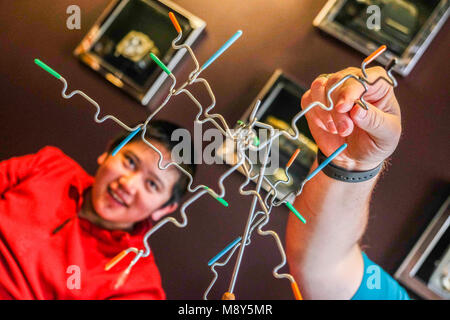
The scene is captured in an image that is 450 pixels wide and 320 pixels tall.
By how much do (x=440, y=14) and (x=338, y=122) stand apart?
413mm

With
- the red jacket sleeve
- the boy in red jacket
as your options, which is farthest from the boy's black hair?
the red jacket sleeve

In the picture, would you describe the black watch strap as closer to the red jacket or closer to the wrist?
the wrist

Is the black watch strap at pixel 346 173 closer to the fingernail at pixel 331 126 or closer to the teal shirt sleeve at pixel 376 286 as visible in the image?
the fingernail at pixel 331 126

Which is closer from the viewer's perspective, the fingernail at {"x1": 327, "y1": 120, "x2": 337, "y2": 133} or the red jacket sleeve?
the fingernail at {"x1": 327, "y1": 120, "x2": 337, "y2": 133}

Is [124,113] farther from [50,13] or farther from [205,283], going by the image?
[205,283]

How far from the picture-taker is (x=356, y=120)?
17.7 inches

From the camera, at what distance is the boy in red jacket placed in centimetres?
71

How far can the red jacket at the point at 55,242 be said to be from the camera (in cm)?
70

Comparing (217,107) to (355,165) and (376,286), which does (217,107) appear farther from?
(376,286)

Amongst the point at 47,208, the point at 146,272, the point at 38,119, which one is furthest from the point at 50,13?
the point at 146,272

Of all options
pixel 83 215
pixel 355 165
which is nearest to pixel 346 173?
pixel 355 165

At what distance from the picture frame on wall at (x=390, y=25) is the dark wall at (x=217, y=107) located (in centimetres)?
2

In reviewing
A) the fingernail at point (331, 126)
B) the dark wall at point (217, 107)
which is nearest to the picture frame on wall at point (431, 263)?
the dark wall at point (217, 107)

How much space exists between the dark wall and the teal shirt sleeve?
0.02 m
